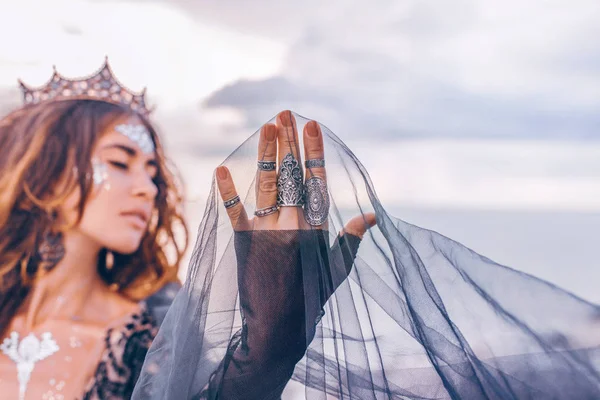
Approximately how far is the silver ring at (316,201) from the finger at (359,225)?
0.04 metres

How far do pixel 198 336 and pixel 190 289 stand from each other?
7 centimetres

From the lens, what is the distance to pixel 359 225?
3.07 ft

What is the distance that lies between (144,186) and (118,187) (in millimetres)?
72

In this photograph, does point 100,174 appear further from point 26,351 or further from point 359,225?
point 359,225

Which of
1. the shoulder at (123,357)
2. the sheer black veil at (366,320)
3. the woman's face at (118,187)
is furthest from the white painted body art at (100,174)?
the sheer black veil at (366,320)

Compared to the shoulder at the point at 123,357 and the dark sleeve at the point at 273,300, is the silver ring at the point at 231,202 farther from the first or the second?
the shoulder at the point at 123,357

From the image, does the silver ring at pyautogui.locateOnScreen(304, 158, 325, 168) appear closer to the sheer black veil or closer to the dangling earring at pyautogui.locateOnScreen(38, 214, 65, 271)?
the sheer black veil

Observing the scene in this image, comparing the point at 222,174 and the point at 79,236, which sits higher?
the point at 79,236

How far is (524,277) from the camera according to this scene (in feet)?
2.97

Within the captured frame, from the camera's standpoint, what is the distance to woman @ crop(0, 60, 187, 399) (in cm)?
161

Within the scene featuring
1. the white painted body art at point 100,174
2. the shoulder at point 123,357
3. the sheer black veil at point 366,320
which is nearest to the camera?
the sheer black veil at point 366,320

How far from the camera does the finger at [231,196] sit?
91cm

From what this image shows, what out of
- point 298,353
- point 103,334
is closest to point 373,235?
point 298,353

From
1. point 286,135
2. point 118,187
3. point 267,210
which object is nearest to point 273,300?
point 267,210
